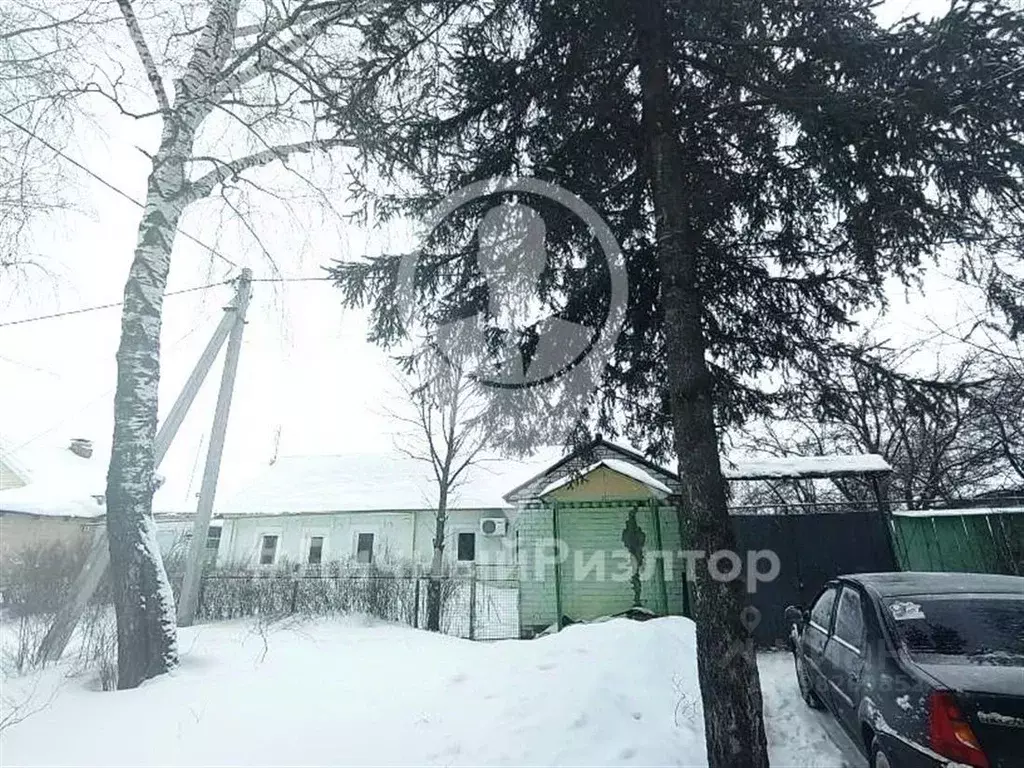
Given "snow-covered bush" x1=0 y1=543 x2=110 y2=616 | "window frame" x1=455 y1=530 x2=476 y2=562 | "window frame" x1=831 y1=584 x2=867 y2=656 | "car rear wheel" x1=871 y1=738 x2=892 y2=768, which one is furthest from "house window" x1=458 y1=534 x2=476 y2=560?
"car rear wheel" x1=871 y1=738 x2=892 y2=768

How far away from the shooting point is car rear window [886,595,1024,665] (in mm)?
3126

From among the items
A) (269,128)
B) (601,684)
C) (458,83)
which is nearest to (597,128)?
(458,83)

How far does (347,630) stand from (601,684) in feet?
19.8

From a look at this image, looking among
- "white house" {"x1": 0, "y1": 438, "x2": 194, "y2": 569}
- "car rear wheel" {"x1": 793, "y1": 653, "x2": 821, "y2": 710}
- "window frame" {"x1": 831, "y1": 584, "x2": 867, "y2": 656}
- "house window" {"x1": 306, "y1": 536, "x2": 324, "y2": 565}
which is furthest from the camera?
"house window" {"x1": 306, "y1": 536, "x2": 324, "y2": 565}

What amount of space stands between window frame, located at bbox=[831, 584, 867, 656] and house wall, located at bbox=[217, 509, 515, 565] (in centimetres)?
1850

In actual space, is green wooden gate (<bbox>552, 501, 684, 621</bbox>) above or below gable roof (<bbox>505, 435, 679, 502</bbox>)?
below

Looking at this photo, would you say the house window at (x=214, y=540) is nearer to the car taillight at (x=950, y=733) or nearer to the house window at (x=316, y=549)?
the house window at (x=316, y=549)

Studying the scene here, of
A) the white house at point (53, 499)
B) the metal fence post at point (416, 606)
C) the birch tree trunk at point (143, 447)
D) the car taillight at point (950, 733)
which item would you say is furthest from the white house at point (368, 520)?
the car taillight at point (950, 733)

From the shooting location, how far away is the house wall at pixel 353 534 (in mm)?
22750

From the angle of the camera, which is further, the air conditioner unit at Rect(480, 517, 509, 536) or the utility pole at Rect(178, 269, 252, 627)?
the air conditioner unit at Rect(480, 517, 509, 536)

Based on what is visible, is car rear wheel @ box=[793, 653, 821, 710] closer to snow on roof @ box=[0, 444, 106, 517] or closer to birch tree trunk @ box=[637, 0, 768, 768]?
birch tree trunk @ box=[637, 0, 768, 768]

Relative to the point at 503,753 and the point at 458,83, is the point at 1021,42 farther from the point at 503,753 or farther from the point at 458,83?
the point at 503,753

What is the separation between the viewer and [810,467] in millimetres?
9297

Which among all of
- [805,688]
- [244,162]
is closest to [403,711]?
[805,688]
